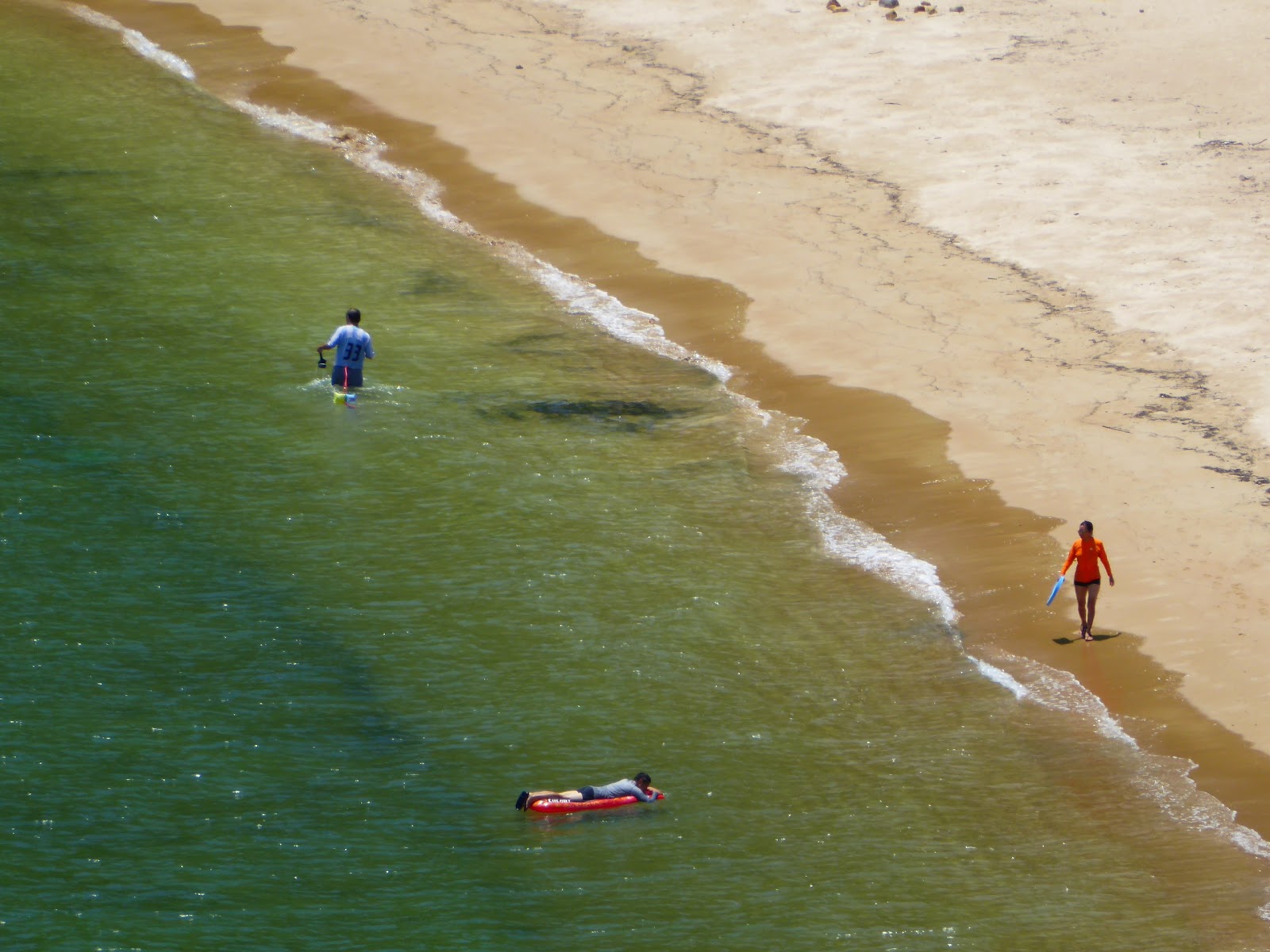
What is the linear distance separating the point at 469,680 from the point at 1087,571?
673 cm

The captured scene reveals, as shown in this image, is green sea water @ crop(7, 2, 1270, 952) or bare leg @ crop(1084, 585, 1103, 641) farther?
bare leg @ crop(1084, 585, 1103, 641)

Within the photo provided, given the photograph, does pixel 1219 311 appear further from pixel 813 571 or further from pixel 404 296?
pixel 404 296

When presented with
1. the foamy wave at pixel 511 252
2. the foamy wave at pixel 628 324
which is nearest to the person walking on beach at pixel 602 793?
the foamy wave at pixel 628 324

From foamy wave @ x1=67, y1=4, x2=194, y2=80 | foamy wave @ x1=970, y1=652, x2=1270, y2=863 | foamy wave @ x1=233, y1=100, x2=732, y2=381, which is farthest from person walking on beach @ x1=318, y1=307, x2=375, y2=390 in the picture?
foamy wave @ x1=67, y1=4, x2=194, y2=80

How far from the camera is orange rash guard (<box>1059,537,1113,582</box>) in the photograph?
1809 cm

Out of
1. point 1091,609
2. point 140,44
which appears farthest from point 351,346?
point 140,44

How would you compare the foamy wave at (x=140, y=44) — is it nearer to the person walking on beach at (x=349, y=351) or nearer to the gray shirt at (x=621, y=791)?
the person walking on beach at (x=349, y=351)

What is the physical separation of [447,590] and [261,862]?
554 cm

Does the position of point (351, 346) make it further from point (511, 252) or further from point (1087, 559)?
point (1087, 559)

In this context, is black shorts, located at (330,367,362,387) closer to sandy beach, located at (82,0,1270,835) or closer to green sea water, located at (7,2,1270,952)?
green sea water, located at (7,2,1270,952)

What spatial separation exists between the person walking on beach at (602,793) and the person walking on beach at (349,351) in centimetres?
945

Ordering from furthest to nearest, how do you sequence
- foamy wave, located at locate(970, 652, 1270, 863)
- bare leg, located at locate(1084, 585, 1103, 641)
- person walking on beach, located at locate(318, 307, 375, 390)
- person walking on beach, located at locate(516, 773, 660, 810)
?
person walking on beach, located at locate(318, 307, 375, 390) < bare leg, located at locate(1084, 585, 1103, 641) < foamy wave, located at locate(970, 652, 1270, 863) < person walking on beach, located at locate(516, 773, 660, 810)

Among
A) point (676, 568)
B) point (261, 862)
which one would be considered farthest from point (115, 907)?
point (676, 568)

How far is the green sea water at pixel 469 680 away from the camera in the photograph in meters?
14.2
